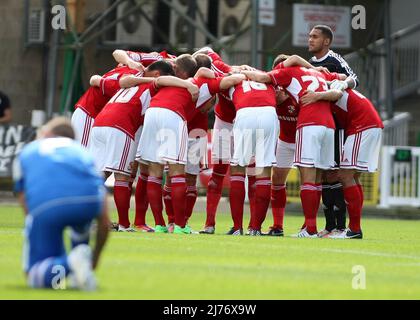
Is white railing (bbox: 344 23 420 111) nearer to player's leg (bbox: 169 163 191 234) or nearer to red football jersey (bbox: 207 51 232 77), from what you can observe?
red football jersey (bbox: 207 51 232 77)

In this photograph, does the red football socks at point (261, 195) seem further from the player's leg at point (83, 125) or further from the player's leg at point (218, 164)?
the player's leg at point (83, 125)

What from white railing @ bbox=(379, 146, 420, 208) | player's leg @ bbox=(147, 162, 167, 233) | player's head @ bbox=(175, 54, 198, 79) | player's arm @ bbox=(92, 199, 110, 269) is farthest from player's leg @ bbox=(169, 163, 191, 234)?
white railing @ bbox=(379, 146, 420, 208)

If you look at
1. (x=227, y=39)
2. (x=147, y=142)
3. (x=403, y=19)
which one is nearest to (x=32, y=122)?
(x=227, y=39)

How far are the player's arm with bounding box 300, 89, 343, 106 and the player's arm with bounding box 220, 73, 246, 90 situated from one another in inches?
28.3

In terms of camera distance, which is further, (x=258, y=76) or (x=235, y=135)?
(x=258, y=76)

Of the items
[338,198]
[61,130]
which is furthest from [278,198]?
[61,130]

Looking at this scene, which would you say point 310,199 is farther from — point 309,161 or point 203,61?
point 203,61

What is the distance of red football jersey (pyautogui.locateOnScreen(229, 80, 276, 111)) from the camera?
15.2 m

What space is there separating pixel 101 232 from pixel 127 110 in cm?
679

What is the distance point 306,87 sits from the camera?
1534 centimetres

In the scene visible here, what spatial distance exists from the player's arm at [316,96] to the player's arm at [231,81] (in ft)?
2.36

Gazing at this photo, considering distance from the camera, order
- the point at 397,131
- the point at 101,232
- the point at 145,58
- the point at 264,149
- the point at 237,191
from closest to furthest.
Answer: the point at 101,232, the point at 264,149, the point at 237,191, the point at 145,58, the point at 397,131
